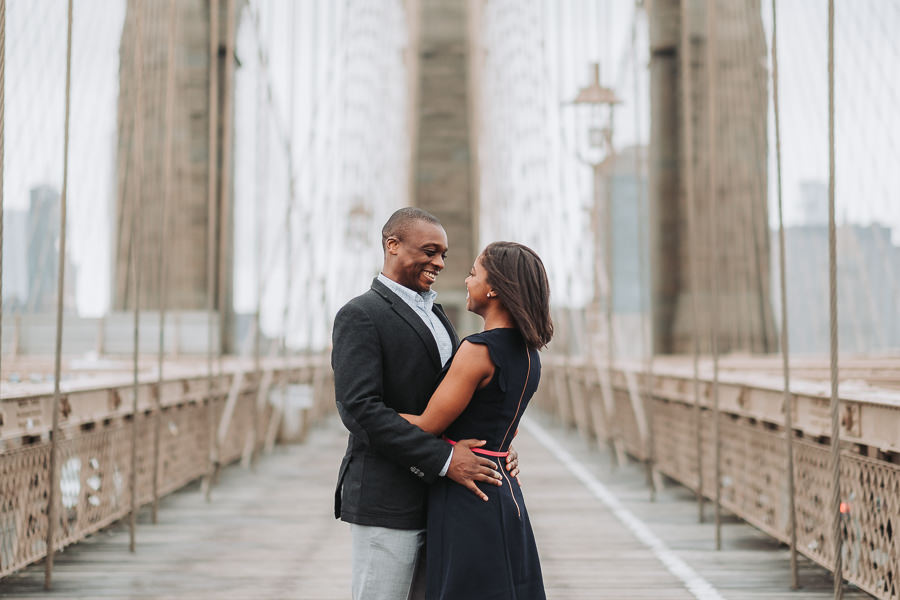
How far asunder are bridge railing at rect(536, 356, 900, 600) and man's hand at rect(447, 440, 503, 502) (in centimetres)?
162

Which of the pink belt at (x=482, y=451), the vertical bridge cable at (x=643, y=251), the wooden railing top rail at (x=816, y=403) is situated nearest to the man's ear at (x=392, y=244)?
the pink belt at (x=482, y=451)

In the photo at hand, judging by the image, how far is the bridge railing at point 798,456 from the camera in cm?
304

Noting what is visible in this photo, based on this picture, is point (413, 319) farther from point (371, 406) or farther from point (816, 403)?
point (816, 403)

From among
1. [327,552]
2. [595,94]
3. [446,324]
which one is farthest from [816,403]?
[595,94]

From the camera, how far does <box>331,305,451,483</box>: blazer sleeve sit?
1710mm

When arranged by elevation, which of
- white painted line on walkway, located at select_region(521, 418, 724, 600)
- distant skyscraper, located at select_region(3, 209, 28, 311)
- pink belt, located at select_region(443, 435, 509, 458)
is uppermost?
distant skyscraper, located at select_region(3, 209, 28, 311)

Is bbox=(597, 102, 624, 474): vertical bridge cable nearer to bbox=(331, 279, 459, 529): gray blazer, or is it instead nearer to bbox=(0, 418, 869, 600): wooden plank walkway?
bbox=(0, 418, 869, 600): wooden plank walkway

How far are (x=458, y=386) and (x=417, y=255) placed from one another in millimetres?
241

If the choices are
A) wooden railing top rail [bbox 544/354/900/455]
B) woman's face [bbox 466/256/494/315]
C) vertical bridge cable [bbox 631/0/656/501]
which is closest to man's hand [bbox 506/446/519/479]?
woman's face [bbox 466/256/494/315]

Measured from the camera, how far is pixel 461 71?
874 inches

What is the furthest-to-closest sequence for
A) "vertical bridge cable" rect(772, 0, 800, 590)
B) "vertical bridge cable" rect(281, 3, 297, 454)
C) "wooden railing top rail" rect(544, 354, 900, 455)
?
"vertical bridge cable" rect(281, 3, 297, 454) < "vertical bridge cable" rect(772, 0, 800, 590) < "wooden railing top rail" rect(544, 354, 900, 455)

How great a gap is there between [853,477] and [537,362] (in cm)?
187

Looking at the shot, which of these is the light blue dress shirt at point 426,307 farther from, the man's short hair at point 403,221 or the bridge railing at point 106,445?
the bridge railing at point 106,445

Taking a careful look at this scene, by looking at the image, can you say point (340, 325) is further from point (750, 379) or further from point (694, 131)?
point (694, 131)
